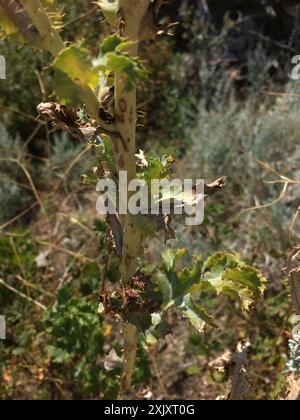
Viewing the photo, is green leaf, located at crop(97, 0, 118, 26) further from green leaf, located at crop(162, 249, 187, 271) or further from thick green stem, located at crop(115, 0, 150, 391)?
green leaf, located at crop(162, 249, 187, 271)

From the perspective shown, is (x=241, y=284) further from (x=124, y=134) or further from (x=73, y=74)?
(x=73, y=74)

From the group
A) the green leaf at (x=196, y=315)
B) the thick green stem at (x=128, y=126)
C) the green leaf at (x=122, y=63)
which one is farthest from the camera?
the green leaf at (x=196, y=315)

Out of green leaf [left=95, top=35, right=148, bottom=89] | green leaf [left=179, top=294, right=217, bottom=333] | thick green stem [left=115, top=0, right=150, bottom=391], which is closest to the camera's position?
green leaf [left=95, top=35, right=148, bottom=89]

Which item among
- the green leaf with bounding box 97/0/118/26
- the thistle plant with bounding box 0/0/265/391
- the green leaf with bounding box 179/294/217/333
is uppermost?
the green leaf with bounding box 97/0/118/26

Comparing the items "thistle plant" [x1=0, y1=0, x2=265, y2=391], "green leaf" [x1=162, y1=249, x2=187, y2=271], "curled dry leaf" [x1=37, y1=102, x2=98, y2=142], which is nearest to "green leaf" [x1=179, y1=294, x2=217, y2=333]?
"thistle plant" [x1=0, y1=0, x2=265, y2=391]

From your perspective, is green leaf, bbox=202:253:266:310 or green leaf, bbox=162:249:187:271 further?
green leaf, bbox=162:249:187:271

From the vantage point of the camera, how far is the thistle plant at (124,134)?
3.05 feet

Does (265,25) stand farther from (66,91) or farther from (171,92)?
(66,91)

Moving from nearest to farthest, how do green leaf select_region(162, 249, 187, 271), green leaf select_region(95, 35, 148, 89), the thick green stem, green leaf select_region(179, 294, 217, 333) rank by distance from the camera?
green leaf select_region(95, 35, 148, 89), the thick green stem, green leaf select_region(179, 294, 217, 333), green leaf select_region(162, 249, 187, 271)

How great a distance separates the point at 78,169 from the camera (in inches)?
146

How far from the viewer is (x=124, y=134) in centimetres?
112

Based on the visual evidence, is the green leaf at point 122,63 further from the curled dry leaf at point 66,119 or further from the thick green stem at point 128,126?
the curled dry leaf at point 66,119

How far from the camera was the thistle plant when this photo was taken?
0.93 metres

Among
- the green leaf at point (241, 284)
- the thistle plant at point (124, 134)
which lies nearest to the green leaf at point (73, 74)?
the thistle plant at point (124, 134)
